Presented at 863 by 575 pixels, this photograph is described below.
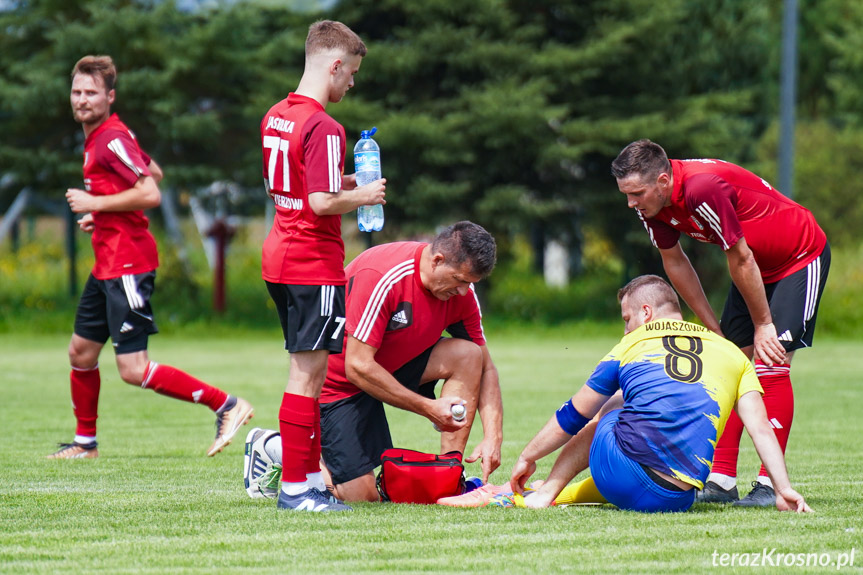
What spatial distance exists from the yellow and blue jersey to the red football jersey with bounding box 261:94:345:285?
4.58 feet

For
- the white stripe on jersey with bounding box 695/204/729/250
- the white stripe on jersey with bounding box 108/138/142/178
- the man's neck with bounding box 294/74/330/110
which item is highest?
the man's neck with bounding box 294/74/330/110

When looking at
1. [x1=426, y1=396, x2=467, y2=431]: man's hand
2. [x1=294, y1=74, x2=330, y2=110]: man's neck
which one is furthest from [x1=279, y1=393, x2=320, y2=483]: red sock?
[x1=294, y1=74, x2=330, y2=110]: man's neck

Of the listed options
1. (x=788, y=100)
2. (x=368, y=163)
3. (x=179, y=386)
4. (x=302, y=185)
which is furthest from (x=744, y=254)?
(x=788, y=100)

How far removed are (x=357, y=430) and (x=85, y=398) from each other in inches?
91.0

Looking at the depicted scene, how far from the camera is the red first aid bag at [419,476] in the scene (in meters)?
5.48

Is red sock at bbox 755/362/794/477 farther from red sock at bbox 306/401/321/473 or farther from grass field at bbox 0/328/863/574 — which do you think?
red sock at bbox 306/401/321/473

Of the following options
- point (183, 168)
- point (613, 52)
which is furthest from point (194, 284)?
point (613, 52)

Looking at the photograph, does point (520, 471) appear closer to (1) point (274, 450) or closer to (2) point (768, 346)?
(1) point (274, 450)

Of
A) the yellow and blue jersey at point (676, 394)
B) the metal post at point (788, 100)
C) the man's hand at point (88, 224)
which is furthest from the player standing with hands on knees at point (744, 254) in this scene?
the metal post at point (788, 100)

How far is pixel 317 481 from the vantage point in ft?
17.6

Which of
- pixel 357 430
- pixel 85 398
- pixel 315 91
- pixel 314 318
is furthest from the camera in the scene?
pixel 85 398

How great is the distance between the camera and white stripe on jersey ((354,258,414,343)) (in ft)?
18.3

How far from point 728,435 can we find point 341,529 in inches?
92.8

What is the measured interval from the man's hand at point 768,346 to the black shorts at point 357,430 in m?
1.72
